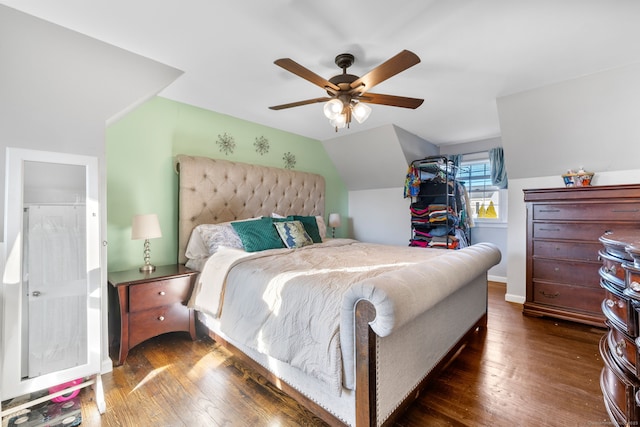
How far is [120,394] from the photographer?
163 centimetres

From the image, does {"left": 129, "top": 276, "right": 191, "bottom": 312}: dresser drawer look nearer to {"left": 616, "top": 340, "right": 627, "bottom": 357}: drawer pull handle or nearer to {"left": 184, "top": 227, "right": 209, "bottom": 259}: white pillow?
{"left": 184, "top": 227, "right": 209, "bottom": 259}: white pillow

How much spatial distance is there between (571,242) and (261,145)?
3423 millimetres

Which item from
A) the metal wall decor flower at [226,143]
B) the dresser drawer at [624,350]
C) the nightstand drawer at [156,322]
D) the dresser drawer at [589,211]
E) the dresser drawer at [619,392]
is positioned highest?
the metal wall decor flower at [226,143]

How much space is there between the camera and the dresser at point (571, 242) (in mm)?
2395

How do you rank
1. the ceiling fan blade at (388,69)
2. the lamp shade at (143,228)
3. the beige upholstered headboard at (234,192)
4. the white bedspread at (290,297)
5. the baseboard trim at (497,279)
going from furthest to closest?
the baseboard trim at (497,279), the beige upholstered headboard at (234,192), the lamp shade at (143,228), the ceiling fan blade at (388,69), the white bedspread at (290,297)

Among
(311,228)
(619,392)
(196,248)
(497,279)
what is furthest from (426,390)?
(497,279)

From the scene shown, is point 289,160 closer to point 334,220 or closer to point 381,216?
point 334,220

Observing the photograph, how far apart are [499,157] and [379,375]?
3.90 m

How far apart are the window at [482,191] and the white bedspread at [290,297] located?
2502mm

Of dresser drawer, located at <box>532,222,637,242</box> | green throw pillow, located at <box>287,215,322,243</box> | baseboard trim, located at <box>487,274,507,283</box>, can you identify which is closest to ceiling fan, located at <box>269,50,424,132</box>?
green throw pillow, located at <box>287,215,322,243</box>

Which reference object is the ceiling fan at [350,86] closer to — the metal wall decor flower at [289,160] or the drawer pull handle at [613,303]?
the drawer pull handle at [613,303]

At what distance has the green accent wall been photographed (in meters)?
2.25


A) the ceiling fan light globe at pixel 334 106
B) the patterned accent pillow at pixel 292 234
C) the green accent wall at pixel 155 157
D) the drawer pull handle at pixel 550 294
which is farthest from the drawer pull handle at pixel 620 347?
the green accent wall at pixel 155 157

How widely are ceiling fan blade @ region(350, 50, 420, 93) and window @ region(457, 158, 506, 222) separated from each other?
3310 millimetres
